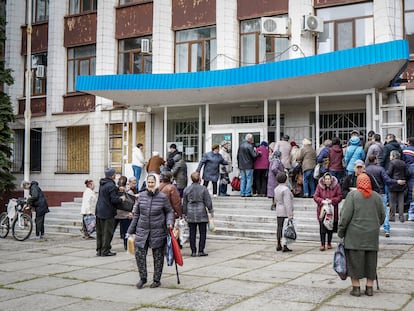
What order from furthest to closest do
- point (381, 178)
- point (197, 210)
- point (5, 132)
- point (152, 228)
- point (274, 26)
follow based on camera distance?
point (5, 132), point (274, 26), point (381, 178), point (197, 210), point (152, 228)

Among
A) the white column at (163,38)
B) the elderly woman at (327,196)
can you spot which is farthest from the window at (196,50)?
the elderly woman at (327,196)

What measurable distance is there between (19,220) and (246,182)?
6.92m

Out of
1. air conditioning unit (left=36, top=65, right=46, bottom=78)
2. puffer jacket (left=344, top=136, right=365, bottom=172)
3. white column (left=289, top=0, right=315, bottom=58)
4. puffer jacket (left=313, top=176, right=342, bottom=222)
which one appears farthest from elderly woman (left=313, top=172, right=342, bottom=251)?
air conditioning unit (left=36, top=65, right=46, bottom=78)

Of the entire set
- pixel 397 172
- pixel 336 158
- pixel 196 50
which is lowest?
pixel 397 172

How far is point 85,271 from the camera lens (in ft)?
33.4

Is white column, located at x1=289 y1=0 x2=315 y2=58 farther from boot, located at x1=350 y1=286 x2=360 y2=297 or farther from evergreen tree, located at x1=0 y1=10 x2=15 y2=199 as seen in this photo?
boot, located at x1=350 y1=286 x2=360 y2=297

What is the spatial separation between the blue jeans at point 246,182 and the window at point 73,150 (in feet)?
30.0

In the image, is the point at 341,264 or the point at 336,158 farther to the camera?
the point at 336,158

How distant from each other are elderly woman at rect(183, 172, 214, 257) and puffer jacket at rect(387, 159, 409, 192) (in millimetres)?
4346

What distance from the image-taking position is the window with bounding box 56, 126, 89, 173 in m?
24.1

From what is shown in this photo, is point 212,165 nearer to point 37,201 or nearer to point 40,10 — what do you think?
point 37,201

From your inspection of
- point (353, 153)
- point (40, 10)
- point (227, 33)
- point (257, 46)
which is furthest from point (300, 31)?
point (40, 10)

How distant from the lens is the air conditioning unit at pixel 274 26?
19.4 m

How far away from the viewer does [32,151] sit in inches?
998
